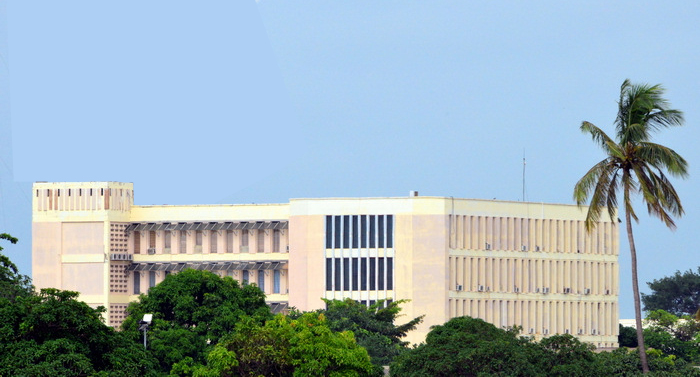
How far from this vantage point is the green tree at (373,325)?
98.2 m

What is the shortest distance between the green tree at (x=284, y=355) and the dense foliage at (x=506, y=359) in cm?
256

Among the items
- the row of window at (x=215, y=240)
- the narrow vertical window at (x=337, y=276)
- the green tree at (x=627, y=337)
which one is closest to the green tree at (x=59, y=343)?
the narrow vertical window at (x=337, y=276)

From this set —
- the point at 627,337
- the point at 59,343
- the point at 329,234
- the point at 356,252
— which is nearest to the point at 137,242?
the point at 329,234

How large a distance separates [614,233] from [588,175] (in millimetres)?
60427

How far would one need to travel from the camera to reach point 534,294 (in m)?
128

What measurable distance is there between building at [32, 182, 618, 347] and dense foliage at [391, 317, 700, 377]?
46.6m

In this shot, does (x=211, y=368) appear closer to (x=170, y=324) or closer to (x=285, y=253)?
(x=170, y=324)

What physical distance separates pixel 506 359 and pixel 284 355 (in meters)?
9.31

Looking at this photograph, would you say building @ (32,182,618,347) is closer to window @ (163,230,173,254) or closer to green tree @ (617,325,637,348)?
window @ (163,230,173,254)

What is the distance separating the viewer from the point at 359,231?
123375 mm

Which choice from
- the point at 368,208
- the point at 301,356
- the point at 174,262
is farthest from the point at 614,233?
the point at 301,356

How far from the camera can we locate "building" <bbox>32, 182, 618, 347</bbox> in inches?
4813

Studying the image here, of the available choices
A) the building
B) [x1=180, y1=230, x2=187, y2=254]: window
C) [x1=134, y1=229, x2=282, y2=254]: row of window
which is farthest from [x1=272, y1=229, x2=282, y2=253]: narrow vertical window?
[x1=180, y1=230, x2=187, y2=254]: window

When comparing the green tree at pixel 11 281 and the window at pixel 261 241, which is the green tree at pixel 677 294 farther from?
the green tree at pixel 11 281
